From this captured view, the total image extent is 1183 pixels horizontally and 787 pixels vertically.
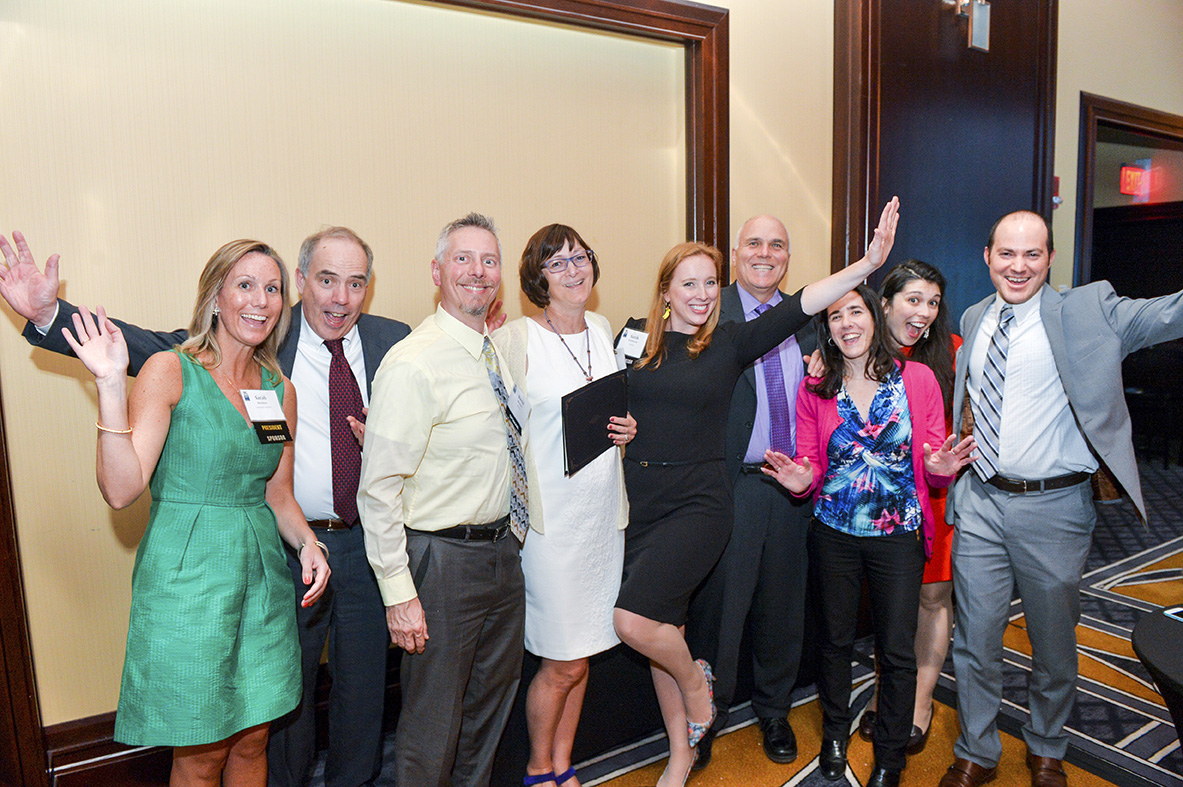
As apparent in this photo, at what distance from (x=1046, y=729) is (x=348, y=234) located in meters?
2.74

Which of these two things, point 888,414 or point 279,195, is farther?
point 279,195

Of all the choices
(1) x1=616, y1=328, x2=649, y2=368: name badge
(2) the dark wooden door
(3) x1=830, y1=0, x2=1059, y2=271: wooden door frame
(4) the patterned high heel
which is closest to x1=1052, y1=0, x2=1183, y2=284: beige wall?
(2) the dark wooden door

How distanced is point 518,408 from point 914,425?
125 centimetres

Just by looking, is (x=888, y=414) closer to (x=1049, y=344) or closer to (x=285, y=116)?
(x=1049, y=344)

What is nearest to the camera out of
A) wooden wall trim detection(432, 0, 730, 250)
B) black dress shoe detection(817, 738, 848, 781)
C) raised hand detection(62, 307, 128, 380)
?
raised hand detection(62, 307, 128, 380)

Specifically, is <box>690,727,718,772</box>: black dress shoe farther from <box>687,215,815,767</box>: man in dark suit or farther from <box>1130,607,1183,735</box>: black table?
<box>1130,607,1183,735</box>: black table

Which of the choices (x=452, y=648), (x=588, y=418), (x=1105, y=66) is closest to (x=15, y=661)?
(x=452, y=648)

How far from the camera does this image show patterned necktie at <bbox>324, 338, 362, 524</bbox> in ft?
7.23

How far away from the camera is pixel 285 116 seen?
2.51m

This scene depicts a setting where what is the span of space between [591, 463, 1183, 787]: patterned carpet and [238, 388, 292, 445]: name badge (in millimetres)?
1591

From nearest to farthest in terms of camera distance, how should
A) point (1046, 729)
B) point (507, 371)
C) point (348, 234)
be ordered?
point (507, 371)
point (348, 234)
point (1046, 729)

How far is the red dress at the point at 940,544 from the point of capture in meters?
2.60

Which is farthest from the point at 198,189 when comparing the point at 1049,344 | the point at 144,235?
the point at 1049,344

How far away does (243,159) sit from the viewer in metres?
2.47
